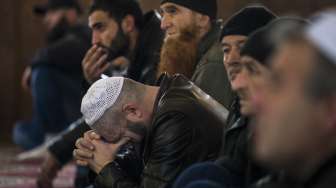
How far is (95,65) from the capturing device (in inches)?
240

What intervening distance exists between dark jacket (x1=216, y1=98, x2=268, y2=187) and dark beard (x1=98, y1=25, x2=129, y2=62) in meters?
2.27

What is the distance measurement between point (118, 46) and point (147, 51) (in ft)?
1.51

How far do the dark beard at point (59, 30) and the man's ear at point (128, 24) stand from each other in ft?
10.9

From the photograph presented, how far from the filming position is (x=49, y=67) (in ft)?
30.7

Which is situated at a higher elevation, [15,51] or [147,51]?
[147,51]

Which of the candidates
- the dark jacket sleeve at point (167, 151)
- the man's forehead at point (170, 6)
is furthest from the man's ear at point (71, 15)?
the dark jacket sleeve at point (167, 151)

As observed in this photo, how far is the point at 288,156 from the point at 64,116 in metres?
7.21

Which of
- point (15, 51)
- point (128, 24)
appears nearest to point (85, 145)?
point (128, 24)

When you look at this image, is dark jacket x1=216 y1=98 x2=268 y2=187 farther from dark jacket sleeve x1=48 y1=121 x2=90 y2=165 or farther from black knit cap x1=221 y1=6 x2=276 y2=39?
dark jacket sleeve x1=48 y1=121 x2=90 y2=165

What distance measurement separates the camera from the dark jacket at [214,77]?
465 centimetres

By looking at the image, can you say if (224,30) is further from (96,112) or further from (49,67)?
(49,67)

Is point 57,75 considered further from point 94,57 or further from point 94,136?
point 94,136

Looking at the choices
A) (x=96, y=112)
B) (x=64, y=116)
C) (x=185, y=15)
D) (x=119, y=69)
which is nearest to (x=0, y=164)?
(x=64, y=116)

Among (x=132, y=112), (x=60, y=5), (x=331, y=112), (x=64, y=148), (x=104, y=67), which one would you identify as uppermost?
(x=331, y=112)
